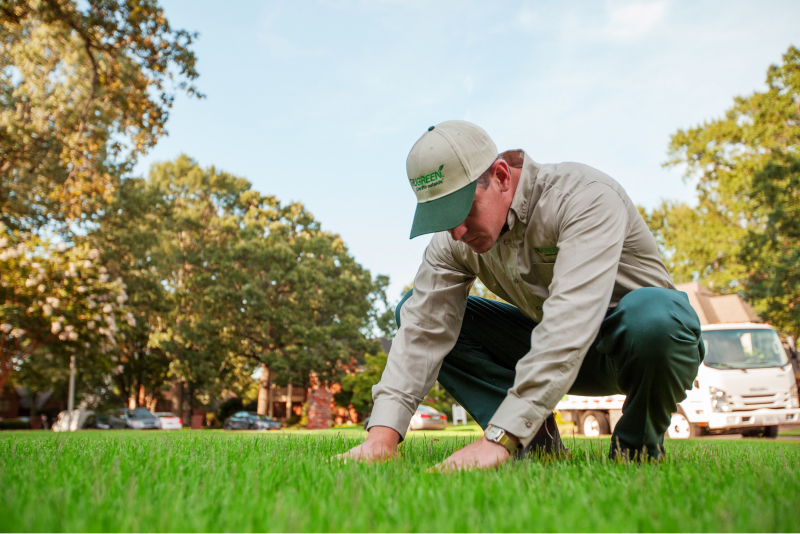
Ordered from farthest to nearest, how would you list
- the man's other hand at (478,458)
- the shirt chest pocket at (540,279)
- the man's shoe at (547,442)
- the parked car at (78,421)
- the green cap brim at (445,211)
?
the parked car at (78,421), the man's shoe at (547,442), the shirt chest pocket at (540,279), the green cap brim at (445,211), the man's other hand at (478,458)

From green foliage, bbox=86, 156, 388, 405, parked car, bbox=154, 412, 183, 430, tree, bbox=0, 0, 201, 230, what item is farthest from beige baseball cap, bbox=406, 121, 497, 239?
parked car, bbox=154, 412, 183, 430

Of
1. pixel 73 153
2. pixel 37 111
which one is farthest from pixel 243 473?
pixel 37 111

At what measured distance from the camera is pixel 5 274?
55.4ft

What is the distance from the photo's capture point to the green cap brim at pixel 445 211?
7.40 ft

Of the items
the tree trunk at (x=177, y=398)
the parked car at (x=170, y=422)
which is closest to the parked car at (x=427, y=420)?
the parked car at (x=170, y=422)

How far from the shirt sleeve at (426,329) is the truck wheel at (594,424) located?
37.2 ft

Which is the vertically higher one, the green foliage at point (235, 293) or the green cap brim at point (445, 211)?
the green foliage at point (235, 293)

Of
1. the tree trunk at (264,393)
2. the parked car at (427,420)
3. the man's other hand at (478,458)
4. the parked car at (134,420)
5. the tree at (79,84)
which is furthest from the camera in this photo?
the tree trunk at (264,393)

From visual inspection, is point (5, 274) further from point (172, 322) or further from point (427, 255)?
point (427, 255)

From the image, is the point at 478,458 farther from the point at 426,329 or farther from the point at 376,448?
the point at 426,329

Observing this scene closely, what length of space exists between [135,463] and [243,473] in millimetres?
578

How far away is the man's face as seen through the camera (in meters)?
2.35

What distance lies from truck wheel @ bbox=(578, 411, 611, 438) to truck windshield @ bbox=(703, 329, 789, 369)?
2.80m

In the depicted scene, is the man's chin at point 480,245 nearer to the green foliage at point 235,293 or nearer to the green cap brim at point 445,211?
the green cap brim at point 445,211
